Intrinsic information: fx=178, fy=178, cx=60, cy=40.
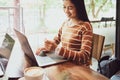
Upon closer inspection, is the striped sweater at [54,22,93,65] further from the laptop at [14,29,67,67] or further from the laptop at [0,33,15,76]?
the laptop at [0,33,15,76]

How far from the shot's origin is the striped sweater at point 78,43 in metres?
1.31

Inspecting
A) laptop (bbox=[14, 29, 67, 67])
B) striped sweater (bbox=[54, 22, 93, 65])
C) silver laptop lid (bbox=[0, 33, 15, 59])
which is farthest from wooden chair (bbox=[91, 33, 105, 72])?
silver laptop lid (bbox=[0, 33, 15, 59])

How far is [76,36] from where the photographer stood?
1.39 metres

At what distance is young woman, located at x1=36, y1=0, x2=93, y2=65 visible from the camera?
4.33ft

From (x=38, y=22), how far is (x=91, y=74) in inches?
69.5

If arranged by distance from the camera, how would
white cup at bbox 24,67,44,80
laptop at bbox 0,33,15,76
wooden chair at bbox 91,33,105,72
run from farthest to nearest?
wooden chair at bbox 91,33,105,72 < laptop at bbox 0,33,15,76 < white cup at bbox 24,67,44,80

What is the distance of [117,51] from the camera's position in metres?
1.38

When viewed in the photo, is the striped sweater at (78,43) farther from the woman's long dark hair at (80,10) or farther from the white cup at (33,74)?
the white cup at (33,74)

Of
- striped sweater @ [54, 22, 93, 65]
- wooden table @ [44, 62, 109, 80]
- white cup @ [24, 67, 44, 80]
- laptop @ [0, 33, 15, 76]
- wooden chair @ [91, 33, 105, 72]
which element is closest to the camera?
white cup @ [24, 67, 44, 80]

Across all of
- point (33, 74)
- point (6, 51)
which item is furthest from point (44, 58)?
point (33, 74)

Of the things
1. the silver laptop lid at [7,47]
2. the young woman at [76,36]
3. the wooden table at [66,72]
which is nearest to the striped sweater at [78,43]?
the young woman at [76,36]

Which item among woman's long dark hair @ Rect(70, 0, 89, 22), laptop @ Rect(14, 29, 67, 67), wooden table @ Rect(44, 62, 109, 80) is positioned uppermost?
woman's long dark hair @ Rect(70, 0, 89, 22)

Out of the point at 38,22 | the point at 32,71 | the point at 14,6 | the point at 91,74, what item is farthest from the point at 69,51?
the point at 14,6

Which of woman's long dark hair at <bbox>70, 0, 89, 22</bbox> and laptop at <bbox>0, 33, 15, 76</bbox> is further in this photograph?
woman's long dark hair at <bbox>70, 0, 89, 22</bbox>
